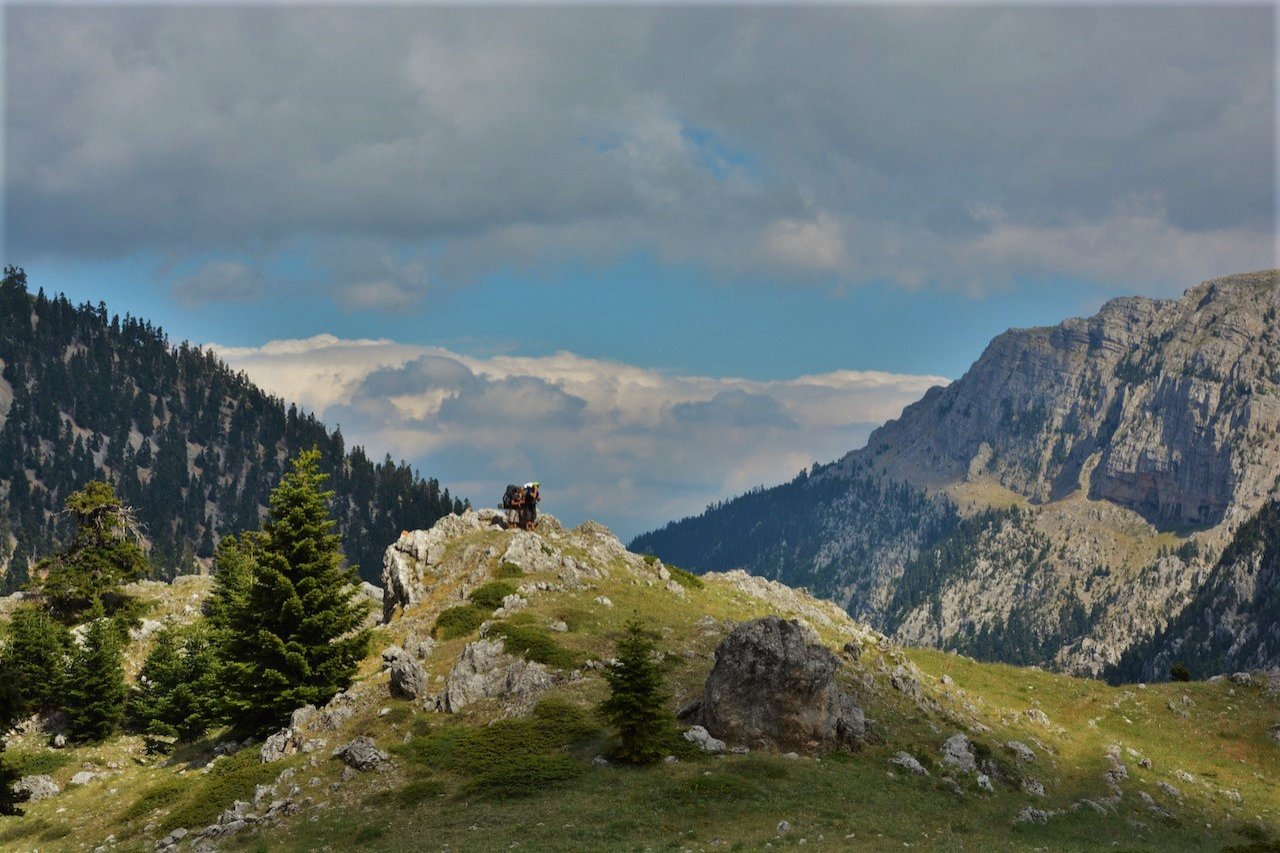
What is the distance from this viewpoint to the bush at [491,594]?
237 ft

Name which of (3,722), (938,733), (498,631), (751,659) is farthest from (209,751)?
(938,733)

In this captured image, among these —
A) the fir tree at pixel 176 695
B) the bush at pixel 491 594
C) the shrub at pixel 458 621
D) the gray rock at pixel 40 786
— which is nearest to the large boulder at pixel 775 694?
the shrub at pixel 458 621

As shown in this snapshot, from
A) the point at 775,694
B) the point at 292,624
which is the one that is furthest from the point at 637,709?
the point at 292,624

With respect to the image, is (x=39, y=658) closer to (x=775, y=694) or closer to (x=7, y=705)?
(x=7, y=705)

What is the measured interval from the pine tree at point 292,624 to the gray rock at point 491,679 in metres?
7.67

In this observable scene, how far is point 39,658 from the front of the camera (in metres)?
79.2

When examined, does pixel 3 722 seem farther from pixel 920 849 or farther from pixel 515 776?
pixel 920 849

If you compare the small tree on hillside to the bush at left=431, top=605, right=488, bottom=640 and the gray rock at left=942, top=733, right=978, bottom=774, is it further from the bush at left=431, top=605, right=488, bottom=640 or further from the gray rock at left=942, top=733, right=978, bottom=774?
the gray rock at left=942, top=733, right=978, bottom=774

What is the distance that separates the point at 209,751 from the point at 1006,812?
47123 millimetres

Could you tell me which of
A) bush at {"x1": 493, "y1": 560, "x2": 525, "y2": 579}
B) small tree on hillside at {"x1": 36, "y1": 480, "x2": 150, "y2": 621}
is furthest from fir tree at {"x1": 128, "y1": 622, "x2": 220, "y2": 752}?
small tree on hillside at {"x1": 36, "y1": 480, "x2": 150, "y2": 621}

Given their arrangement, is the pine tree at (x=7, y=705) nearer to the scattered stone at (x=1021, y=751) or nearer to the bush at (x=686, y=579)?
the scattered stone at (x=1021, y=751)

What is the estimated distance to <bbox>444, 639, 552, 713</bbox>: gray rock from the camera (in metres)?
57.1

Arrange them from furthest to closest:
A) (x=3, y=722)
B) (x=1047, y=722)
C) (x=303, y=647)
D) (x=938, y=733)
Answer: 1. (x=1047, y=722)
2. (x=303, y=647)
3. (x=938, y=733)
4. (x=3, y=722)

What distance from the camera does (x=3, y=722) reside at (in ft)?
112
